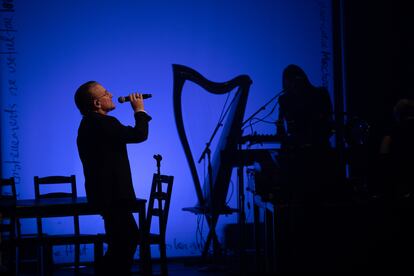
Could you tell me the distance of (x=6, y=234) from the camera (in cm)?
520

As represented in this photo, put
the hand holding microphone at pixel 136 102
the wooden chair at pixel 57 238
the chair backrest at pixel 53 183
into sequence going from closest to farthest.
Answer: the hand holding microphone at pixel 136 102 → the wooden chair at pixel 57 238 → the chair backrest at pixel 53 183

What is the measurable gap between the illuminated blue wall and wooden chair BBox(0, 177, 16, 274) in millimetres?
179

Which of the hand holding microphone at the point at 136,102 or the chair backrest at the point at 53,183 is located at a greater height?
the hand holding microphone at the point at 136,102

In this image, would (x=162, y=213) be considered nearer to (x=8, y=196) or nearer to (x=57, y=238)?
(x=57, y=238)

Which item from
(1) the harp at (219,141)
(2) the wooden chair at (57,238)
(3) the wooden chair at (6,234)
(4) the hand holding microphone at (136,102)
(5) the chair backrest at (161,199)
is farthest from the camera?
(1) the harp at (219,141)

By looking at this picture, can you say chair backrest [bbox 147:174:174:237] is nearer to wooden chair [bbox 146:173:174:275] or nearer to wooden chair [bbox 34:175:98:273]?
wooden chair [bbox 146:173:174:275]

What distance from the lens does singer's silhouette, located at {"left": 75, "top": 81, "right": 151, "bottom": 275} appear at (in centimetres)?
307

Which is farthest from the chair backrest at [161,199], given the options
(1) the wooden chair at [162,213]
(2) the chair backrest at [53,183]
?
(2) the chair backrest at [53,183]

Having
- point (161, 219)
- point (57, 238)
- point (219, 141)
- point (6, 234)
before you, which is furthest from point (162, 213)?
point (6, 234)

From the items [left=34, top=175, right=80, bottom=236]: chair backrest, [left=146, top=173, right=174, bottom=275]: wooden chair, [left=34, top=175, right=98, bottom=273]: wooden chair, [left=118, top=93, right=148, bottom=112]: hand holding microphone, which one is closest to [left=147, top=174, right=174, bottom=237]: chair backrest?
[left=146, top=173, right=174, bottom=275]: wooden chair

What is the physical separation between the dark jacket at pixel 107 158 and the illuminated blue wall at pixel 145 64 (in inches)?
86.0

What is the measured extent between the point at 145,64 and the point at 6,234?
81.8 inches

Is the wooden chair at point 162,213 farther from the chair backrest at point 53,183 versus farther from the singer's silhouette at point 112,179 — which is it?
the singer's silhouette at point 112,179

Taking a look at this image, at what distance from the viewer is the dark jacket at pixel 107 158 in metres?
3.07
